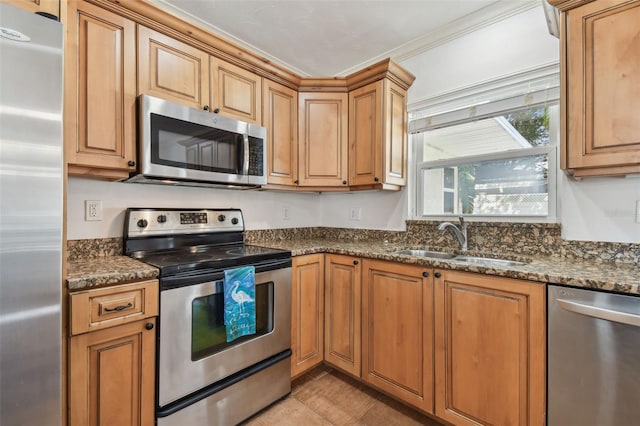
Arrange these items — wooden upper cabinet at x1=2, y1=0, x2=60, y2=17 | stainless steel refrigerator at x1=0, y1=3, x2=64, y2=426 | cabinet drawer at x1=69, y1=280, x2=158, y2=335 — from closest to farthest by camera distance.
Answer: stainless steel refrigerator at x1=0, y1=3, x2=64, y2=426
wooden upper cabinet at x1=2, y1=0, x2=60, y2=17
cabinet drawer at x1=69, y1=280, x2=158, y2=335

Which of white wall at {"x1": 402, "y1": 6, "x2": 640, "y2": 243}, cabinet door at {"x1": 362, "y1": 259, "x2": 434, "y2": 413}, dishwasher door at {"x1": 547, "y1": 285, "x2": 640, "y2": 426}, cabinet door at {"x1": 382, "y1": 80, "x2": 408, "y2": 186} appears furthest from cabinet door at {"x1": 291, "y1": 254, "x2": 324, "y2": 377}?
white wall at {"x1": 402, "y1": 6, "x2": 640, "y2": 243}

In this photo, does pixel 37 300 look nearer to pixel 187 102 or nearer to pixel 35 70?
pixel 35 70

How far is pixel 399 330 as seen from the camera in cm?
182

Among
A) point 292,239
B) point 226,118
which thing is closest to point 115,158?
point 226,118

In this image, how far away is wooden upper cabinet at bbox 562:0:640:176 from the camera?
4.25 ft

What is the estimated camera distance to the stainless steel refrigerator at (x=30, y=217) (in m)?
0.95

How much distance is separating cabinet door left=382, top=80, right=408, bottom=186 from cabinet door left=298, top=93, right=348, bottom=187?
1.20 ft

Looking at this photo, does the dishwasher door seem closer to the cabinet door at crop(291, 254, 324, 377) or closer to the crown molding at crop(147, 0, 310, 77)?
the cabinet door at crop(291, 254, 324, 377)

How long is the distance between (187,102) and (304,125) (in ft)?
3.17

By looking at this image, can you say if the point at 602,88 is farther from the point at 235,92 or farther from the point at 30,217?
the point at 30,217

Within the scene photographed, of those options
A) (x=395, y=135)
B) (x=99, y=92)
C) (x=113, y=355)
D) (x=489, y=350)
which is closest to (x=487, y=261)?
(x=489, y=350)

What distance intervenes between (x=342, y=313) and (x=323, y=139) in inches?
55.4

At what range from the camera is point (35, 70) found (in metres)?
1.00

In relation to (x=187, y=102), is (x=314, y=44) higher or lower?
higher
